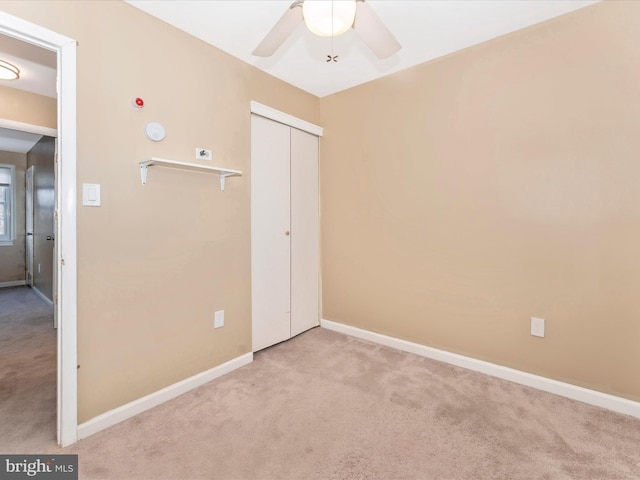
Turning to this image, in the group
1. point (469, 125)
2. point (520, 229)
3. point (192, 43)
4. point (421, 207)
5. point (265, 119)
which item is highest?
point (192, 43)

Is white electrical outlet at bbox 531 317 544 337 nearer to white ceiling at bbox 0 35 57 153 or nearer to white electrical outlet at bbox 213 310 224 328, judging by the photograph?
white electrical outlet at bbox 213 310 224 328

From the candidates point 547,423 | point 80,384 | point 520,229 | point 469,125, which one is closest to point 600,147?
→ point 520,229

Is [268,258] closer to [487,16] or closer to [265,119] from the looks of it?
[265,119]

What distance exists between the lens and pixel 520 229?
2.17m

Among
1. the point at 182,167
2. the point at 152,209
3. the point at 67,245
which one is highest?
the point at 182,167

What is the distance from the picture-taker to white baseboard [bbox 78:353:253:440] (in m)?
1.68

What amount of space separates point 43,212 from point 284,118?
13.4 feet

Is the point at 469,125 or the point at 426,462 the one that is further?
the point at 469,125

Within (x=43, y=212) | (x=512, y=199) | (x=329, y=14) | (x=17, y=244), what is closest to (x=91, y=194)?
(x=329, y=14)

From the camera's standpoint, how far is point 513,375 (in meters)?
2.21

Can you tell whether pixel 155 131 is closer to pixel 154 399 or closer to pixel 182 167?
pixel 182 167

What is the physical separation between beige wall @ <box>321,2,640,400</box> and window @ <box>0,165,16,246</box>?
597 centimetres

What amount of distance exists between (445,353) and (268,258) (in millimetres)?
1689

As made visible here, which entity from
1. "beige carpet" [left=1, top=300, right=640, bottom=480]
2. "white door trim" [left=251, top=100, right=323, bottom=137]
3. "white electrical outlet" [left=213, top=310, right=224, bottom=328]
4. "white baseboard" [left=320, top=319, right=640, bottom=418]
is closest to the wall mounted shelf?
"white door trim" [left=251, top=100, right=323, bottom=137]
